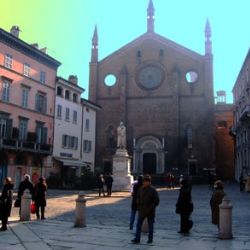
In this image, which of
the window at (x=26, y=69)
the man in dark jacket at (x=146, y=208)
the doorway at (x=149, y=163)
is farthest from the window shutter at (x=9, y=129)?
the man in dark jacket at (x=146, y=208)

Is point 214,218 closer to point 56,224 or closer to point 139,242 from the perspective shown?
point 139,242

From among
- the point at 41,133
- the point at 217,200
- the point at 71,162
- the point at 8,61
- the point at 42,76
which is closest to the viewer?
the point at 217,200

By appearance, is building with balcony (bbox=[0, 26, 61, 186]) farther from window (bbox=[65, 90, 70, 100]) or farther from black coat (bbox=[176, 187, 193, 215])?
black coat (bbox=[176, 187, 193, 215])

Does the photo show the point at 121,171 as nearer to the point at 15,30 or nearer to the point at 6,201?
the point at 15,30

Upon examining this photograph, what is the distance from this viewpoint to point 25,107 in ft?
127

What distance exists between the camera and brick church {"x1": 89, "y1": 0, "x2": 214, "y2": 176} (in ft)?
176

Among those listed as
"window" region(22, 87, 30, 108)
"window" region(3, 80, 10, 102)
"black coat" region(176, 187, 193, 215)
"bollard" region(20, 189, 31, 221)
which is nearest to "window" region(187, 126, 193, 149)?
"window" region(22, 87, 30, 108)

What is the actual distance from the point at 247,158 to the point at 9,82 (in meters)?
24.7

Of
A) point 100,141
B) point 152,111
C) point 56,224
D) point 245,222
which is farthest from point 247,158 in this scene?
point 56,224

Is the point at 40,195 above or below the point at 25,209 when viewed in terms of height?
above

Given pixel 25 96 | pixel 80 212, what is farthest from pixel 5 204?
pixel 25 96

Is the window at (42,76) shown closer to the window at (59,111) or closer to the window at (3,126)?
the window at (59,111)

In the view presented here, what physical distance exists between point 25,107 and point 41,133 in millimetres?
3517

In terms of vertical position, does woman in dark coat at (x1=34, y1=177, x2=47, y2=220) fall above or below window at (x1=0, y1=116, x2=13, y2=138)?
below
